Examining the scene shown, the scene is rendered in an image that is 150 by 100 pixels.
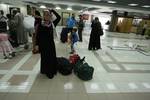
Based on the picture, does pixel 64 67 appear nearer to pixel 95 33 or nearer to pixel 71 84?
pixel 71 84

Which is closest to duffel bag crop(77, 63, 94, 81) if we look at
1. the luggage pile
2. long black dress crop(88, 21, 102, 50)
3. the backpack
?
the luggage pile

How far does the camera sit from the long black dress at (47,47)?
3.09 m

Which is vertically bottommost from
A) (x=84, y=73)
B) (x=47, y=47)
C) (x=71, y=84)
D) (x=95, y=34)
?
(x=71, y=84)

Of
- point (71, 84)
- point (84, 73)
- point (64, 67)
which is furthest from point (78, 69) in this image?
point (71, 84)

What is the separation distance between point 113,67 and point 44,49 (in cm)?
226

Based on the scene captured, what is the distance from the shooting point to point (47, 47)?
3.19m

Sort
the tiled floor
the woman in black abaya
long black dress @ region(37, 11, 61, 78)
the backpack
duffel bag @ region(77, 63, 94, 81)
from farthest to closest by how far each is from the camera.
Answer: the woman in black abaya, the backpack, duffel bag @ region(77, 63, 94, 81), long black dress @ region(37, 11, 61, 78), the tiled floor

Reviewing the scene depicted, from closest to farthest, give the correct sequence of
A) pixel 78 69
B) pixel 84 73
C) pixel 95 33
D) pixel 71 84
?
pixel 71 84, pixel 84 73, pixel 78 69, pixel 95 33

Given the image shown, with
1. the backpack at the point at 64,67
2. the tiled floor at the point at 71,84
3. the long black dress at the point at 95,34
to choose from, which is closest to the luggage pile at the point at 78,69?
the backpack at the point at 64,67

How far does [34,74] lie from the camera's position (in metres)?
3.52

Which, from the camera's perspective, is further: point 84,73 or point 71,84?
point 84,73

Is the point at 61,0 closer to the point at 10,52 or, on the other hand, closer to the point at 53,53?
the point at 10,52

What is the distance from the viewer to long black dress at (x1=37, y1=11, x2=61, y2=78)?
3.09m

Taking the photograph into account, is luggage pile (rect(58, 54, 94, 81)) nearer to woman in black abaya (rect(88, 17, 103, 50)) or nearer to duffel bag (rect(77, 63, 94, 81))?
duffel bag (rect(77, 63, 94, 81))
